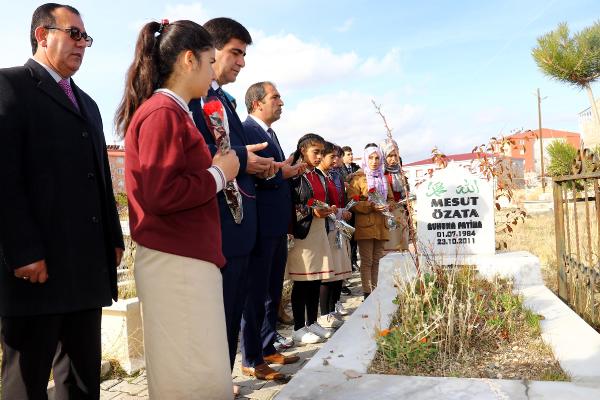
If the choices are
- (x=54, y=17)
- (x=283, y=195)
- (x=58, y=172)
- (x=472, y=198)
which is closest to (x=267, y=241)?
(x=283, y=195)

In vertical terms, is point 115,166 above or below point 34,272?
above

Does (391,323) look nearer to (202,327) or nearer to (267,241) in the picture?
(267,241)

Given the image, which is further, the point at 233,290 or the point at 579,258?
the point at 579,258

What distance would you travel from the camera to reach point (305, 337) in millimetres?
4504

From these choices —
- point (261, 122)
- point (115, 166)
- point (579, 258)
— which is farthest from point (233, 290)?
point (115, 166)

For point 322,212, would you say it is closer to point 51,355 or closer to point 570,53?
point 51,355

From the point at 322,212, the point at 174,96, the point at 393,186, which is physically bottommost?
the point at 322,212

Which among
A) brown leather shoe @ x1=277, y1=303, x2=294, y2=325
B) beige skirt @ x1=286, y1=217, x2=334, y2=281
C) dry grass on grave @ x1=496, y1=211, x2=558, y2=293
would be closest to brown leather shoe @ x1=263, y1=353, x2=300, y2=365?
beige skirt @ x1=286, y1=217, x2=334, y2=281

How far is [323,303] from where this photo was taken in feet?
17.2

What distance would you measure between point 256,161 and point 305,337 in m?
2.43

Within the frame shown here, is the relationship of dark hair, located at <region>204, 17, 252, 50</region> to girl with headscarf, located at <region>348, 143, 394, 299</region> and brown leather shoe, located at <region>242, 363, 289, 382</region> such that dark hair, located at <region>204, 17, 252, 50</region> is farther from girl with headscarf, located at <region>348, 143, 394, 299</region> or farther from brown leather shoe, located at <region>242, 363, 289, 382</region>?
girl with headscarf, located at <region>348, 143, 394, 299</region>

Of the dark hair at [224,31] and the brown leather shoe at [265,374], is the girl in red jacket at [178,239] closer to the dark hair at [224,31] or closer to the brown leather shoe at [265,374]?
the dark hair at [224,31]

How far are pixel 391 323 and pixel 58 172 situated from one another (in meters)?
2.17

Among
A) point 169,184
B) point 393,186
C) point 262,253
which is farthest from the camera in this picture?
point 393,186
